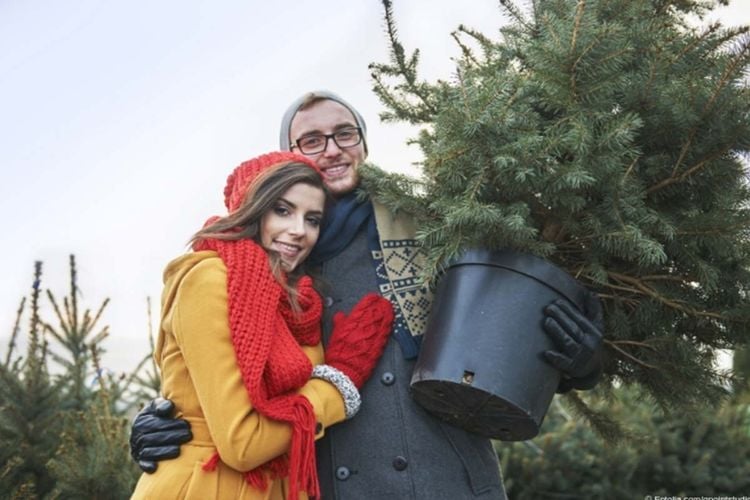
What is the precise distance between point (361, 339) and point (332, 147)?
0.82 meters

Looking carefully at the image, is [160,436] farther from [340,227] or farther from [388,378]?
[340,227]

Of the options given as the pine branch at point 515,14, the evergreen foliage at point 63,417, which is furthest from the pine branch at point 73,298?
the pine branch at point 515,14

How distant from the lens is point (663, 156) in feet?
8.04

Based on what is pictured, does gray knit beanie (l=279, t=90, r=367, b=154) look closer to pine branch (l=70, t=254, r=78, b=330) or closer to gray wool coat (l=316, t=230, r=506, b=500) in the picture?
gray wool coat (l=316, t=230, r=506, b=500)

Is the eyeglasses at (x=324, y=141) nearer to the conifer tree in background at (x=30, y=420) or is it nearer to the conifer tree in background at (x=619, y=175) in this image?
the conifer tree in background at (x=619, y=175)

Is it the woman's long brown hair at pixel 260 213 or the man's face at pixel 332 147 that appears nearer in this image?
the woman's long brown hair at pixel 260 213

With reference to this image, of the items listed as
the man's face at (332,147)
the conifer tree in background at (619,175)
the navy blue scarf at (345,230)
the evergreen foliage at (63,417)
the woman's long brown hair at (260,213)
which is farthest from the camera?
the evergreen foliage at (63,417)

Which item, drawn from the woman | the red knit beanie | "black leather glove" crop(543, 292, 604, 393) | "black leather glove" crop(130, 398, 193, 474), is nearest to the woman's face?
the woman

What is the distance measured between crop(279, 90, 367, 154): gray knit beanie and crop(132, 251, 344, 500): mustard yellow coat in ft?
2.62

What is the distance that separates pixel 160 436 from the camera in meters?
2.44

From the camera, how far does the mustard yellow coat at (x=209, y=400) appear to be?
7.51 ft

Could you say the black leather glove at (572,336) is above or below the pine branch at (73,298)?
below

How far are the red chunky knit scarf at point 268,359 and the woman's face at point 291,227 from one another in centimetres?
11

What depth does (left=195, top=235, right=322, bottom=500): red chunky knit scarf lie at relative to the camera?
2.31m
